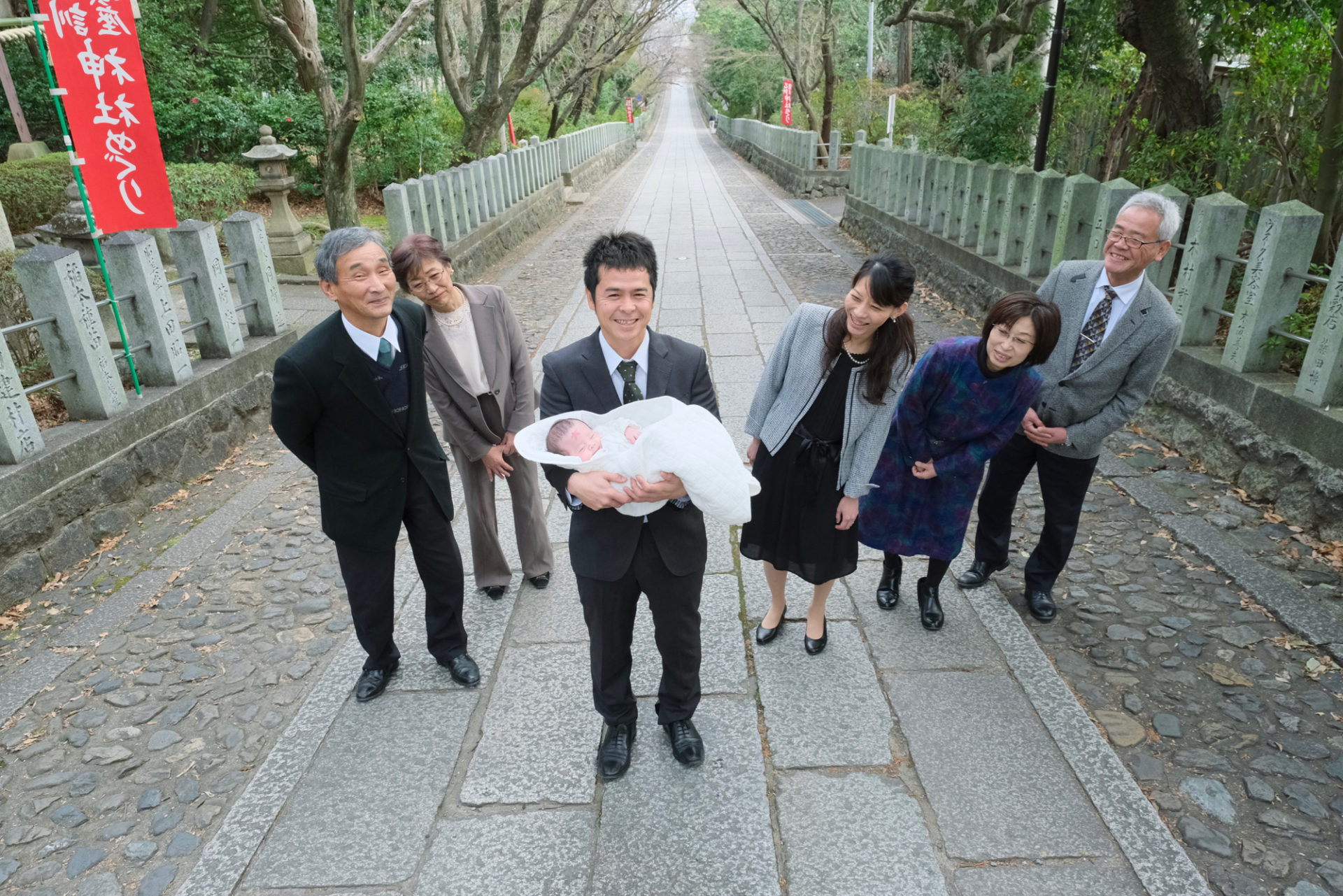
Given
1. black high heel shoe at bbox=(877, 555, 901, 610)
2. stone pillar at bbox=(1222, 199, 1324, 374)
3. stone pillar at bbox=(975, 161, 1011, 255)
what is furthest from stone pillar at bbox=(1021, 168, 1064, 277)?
black high heel shoe at bbox=(877, 555, 901, 610)

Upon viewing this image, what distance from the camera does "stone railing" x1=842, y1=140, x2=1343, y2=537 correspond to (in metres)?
4.01

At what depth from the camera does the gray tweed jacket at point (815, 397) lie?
2.67 m

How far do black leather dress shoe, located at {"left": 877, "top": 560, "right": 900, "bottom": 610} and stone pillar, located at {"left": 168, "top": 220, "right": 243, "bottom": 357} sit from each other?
4627 millimetres

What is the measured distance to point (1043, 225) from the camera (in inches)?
273

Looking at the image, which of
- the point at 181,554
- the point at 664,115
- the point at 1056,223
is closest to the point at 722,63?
the point at 664,115

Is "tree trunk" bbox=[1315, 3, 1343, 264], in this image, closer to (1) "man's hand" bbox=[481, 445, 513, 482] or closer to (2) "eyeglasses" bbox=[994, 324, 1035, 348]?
(2) "eyeglasses" bbox=[994, 324, 1035, 348]

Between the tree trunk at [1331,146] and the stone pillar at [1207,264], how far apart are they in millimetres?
948

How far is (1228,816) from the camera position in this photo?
2.47 metres

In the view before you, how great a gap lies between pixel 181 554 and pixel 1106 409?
4488 millimetres

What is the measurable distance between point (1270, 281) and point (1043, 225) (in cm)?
274

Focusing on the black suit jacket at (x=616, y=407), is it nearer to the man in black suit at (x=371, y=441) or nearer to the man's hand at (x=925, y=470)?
the man in black suit at (x=371, y=441)

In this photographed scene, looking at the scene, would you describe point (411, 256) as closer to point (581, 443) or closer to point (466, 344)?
point (466, 344)

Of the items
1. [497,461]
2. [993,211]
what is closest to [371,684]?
[497,461]

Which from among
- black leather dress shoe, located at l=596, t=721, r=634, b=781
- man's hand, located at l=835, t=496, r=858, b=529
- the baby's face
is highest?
the baby's face
